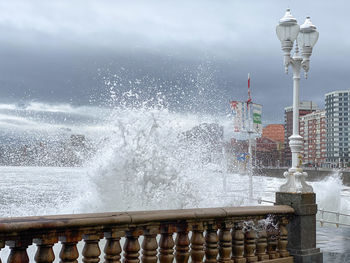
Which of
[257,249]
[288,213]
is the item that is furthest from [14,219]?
[288,213]

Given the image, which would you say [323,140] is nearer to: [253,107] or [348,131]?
[348,131]

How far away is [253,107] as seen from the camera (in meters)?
27.5

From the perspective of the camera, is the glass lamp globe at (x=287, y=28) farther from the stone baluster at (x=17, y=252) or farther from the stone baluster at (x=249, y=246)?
the stone baluster at (x=17, y=252)

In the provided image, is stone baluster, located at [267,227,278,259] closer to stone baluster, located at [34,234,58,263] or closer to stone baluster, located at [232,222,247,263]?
stone baluster, located at [232,222,247,263]

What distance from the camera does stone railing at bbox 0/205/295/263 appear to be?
4188 mm

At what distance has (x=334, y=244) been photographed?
35.6 feet

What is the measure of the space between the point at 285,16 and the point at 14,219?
6.07 m

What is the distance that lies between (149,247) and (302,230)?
3298 mm

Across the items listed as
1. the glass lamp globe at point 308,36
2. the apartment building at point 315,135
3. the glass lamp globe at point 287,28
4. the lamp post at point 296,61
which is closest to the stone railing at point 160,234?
the lamp post at point 296,61

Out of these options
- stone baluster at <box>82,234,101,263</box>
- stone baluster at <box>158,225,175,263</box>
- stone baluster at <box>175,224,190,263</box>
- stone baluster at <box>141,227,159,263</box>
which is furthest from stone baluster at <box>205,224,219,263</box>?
stone baluster at <box>82,234,101,263</box>

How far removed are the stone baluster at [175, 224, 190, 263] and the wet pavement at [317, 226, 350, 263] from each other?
13.3ft

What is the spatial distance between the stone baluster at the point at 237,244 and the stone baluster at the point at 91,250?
2.18m

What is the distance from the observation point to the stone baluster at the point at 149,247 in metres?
4.99

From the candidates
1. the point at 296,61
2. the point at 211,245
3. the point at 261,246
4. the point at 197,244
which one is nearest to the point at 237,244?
the point at 211,245
